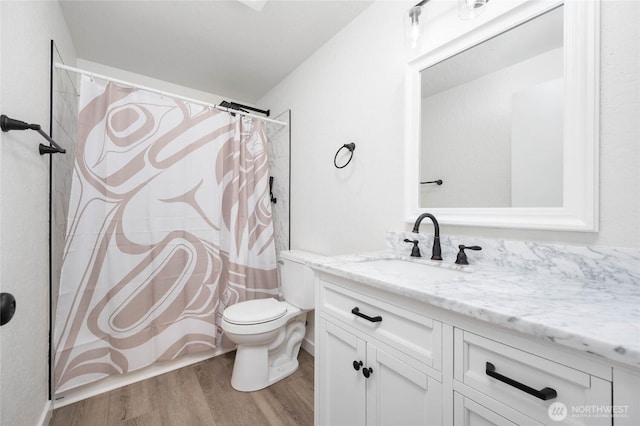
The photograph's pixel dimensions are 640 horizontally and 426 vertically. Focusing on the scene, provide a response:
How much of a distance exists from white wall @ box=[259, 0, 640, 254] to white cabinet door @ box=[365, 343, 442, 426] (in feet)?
2.00

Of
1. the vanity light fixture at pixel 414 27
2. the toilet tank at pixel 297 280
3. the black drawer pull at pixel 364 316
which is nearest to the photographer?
the black drawer pull at pixel 364 316

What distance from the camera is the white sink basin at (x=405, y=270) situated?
3.09ft

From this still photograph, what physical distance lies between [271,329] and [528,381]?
1354mm

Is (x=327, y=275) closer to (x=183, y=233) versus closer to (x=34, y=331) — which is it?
(x=183, y=233)

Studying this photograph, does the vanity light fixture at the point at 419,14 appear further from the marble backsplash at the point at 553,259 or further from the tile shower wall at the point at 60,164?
the tile shower wall at the point at 60,164

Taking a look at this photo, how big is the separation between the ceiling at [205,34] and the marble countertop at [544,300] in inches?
64.9

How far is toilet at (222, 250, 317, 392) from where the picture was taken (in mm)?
1598

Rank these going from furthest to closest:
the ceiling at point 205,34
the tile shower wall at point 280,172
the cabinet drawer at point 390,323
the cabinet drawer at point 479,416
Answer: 1. the tile shower wall at point 280,172
2. the ceiling at point 205,34
3. the cabinet drawer at point 390,323
4. the cabinet drawer at point 479,416

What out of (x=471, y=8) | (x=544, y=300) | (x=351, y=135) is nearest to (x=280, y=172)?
(x=351, y=135)

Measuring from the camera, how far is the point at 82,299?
1.54m

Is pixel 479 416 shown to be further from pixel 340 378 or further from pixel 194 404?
pixel 194 404

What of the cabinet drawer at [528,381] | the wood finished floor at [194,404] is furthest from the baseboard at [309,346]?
the cabinet drawer at [528,381]

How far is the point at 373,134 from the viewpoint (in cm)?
155

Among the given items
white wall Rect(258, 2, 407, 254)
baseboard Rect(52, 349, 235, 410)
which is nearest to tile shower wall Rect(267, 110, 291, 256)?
white wall Rect(258, 2, 407, 254)
